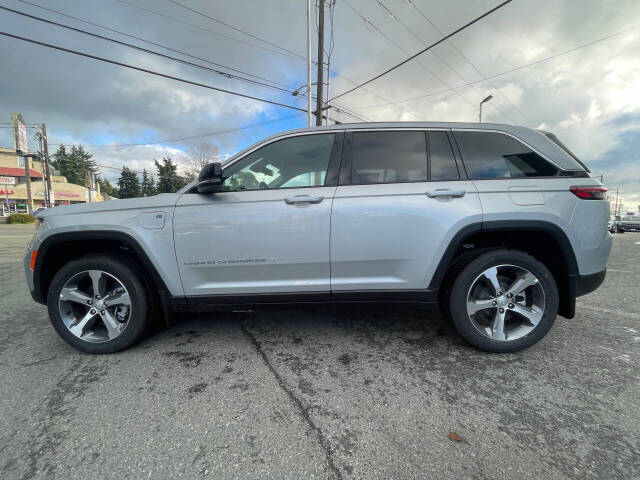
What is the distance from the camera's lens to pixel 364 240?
2.26 m

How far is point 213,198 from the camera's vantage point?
2328 mm

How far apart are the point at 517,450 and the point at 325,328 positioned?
→ 1.67 m

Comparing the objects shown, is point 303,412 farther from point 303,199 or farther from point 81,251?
point 81,251

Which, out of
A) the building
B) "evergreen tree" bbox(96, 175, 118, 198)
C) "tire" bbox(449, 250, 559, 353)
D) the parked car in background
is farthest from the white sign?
the parked car in background

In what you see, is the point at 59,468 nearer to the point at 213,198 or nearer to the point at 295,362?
the point at 295,362

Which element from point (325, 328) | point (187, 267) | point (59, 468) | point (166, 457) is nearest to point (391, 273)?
point (325, 328)

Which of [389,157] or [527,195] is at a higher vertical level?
[389,157]

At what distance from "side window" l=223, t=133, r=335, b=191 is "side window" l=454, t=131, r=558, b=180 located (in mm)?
1179

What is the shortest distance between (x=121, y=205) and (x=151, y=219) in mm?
321

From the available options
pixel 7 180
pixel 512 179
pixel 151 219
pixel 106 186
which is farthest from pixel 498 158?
pixel 106 186

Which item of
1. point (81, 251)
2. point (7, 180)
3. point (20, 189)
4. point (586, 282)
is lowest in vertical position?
point (586, 282)

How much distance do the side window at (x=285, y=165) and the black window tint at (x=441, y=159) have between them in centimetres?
87

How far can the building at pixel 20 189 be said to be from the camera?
137 ft

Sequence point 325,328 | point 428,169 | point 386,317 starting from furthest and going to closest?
point 386,317
point 325,328
point 428,169
